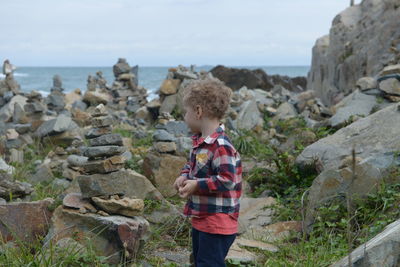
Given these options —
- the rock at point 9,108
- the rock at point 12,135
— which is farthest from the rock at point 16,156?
the rock at point 9,108

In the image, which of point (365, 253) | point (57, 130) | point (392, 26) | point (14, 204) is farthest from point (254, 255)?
point (392, 26)

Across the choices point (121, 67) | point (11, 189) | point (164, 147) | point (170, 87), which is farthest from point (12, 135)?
point (121, 67)

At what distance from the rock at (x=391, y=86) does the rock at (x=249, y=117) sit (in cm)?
323

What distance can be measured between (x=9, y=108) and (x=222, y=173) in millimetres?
12654

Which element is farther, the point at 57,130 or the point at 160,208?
the point at 57,130

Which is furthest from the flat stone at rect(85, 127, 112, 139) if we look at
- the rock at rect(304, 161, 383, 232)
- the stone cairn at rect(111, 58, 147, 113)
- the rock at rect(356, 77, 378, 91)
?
the stone cairn at rect(111, 58, 147, 113)

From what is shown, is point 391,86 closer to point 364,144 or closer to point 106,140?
point 364,144

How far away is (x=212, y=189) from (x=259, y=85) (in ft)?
78.8

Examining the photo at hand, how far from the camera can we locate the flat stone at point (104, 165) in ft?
→ 18.4

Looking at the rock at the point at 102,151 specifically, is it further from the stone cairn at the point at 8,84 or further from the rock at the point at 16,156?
the stone cairn at the point at 8,84

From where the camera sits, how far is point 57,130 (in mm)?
11250

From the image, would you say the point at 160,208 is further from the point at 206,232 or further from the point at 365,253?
the point at 365,253

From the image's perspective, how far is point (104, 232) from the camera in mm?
5238

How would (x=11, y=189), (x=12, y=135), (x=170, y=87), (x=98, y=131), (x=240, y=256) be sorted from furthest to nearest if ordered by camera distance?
(x=170, y=87)
(x=12, y=135)
(x=11, y=189)
(x=98, y=131)
(x=240, y=256)
